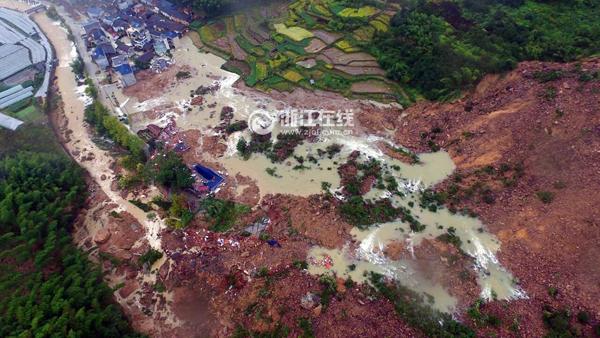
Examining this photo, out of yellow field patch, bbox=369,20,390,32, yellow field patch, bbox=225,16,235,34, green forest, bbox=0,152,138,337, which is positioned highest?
yellow field patch, bbox=369,20,390,32

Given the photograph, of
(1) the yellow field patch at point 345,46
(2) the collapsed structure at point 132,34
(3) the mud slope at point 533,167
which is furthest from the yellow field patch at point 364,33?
(2) the collapsed structure at point 132,34

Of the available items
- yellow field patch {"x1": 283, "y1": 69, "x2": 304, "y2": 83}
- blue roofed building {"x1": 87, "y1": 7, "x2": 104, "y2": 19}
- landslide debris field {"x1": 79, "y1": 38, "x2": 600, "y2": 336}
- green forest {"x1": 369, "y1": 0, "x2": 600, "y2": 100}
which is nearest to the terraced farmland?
yellow field patch {"x1": 283, "y1": 69, "x2": 304, "y2": 83}

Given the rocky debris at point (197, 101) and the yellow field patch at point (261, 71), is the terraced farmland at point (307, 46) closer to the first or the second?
the yellow field patch at point (261, 71)

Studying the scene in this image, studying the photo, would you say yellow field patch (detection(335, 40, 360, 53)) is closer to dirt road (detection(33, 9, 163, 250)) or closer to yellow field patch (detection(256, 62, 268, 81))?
yellow field patch (detection(256, 62, 268, 81))

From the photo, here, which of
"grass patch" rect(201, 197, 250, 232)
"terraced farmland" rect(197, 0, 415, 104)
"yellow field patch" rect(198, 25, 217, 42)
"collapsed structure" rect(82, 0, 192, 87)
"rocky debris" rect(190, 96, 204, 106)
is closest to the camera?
"grass patch" rect(201, 197, 250, 232)

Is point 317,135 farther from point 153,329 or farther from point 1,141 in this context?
point 1,141

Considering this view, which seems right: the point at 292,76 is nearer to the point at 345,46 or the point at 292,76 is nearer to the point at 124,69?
the point at 345,46

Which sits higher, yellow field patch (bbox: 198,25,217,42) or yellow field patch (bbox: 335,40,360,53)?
yellow field patch (bbox: 335,40,360,53)
